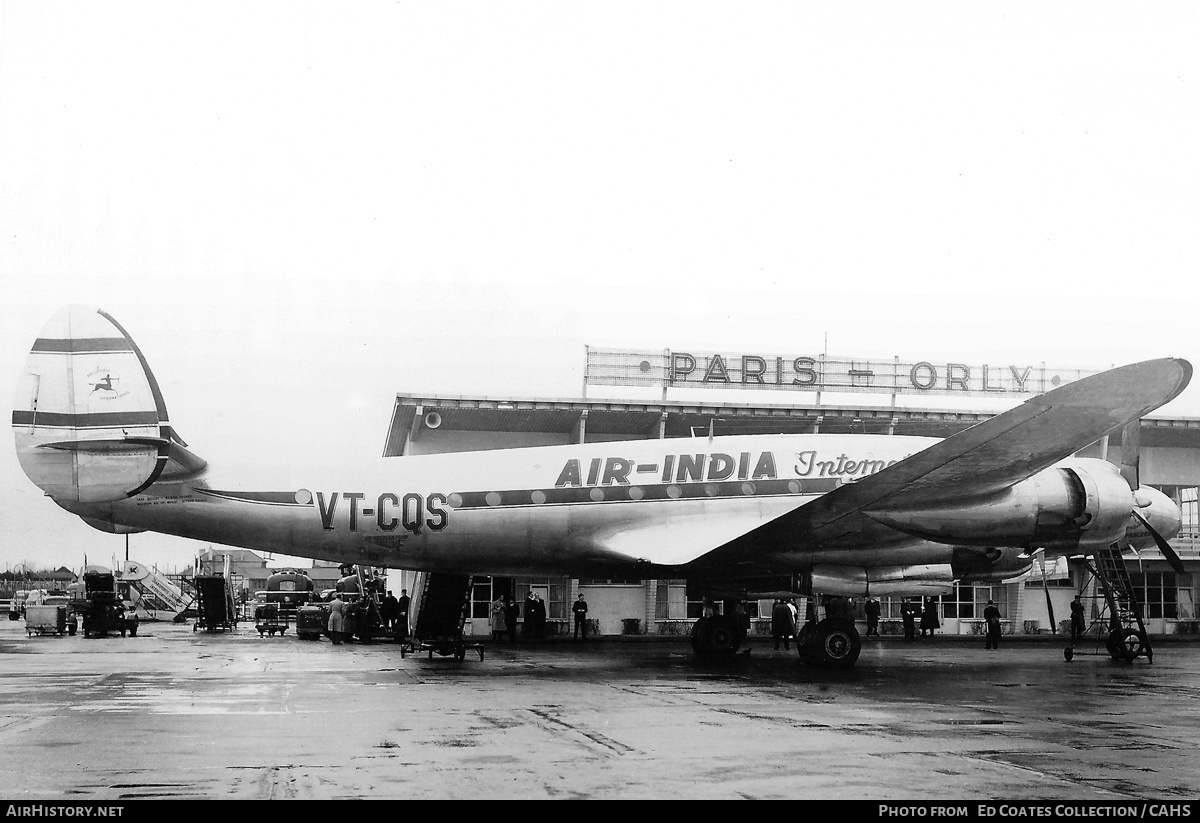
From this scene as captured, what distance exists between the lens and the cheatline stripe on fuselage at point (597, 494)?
20.1 m

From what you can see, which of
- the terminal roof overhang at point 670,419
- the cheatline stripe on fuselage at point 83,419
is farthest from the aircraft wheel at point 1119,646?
the cheatline stripe on fuselage at point 83,419

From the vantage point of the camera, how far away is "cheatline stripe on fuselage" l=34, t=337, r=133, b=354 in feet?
61.5

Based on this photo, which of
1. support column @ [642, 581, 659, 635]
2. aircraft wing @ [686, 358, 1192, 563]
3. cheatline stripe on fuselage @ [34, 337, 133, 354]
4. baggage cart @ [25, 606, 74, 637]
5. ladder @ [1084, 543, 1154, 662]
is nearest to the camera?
aircraft wing @ [686, 358, 1192, 563]

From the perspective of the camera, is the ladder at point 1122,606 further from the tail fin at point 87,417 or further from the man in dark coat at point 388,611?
the man in dark coat at point 388,611

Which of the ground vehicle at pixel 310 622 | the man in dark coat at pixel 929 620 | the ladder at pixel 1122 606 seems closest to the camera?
the ladder at pixel 1122 606

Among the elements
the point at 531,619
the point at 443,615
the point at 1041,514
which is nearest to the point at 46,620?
the point at 531,619

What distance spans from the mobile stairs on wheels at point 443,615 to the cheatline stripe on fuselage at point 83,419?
6.46 meters

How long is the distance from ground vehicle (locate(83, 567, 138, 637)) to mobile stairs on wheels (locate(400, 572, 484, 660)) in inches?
617

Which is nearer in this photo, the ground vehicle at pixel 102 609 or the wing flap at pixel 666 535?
the wing flap at pixel 666 535

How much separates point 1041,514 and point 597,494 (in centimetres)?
813

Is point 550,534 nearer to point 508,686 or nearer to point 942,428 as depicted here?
point 508,686

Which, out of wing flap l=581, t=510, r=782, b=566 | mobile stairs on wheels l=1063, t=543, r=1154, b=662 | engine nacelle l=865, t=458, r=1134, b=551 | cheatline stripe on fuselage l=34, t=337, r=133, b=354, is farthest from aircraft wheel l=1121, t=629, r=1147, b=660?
cheatline stripe on fuselage l=34, t=337, r=133, b=354

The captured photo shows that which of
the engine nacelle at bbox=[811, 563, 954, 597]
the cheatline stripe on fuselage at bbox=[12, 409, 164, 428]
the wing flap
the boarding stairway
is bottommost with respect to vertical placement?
the boarding stairway

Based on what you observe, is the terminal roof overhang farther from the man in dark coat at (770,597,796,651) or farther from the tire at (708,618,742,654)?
the tire at (708,618,742,654)
